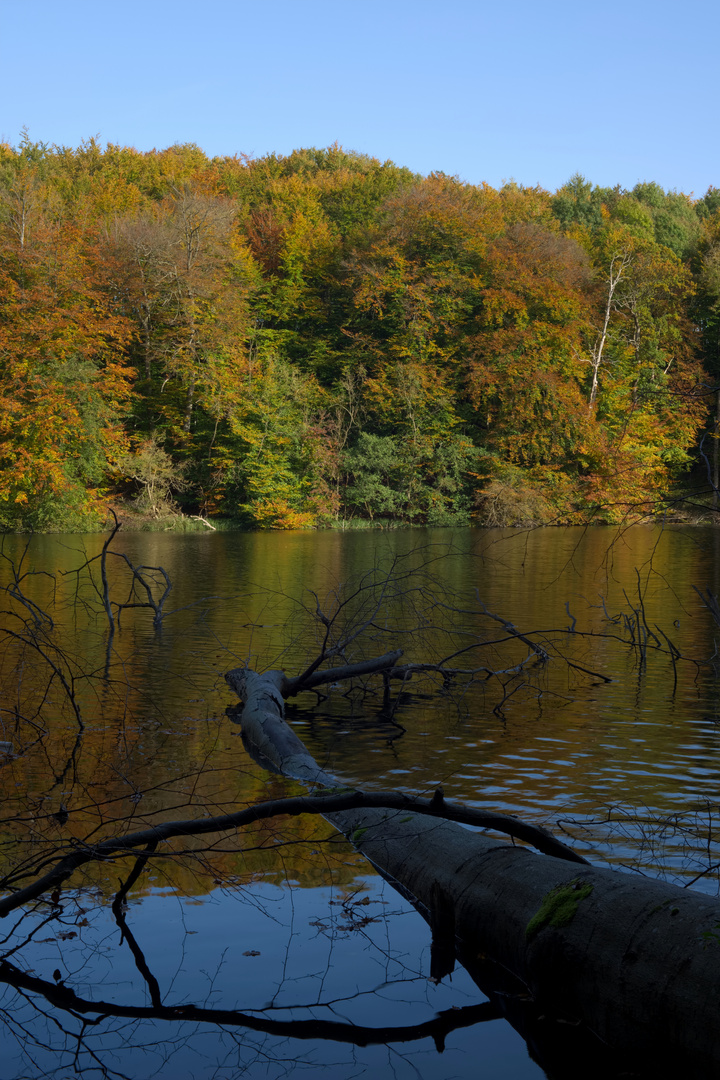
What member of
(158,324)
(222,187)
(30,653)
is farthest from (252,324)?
(30,653)

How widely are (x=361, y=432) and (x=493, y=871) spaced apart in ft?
126

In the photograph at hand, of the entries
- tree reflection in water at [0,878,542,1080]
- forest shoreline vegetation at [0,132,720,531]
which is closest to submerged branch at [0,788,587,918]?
tree reflection in water at [0,878,542,1080]

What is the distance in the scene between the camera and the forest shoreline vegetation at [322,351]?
35438 millimetres

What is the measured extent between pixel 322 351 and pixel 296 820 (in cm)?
3980

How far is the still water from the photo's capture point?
3264 millimetres

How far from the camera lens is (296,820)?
5520 mm

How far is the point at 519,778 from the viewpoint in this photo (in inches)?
252

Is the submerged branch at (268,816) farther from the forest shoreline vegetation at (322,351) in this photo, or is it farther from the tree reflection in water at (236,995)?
the forest shoreline vegetation at (322,351)

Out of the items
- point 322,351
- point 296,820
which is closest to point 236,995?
point 296,820

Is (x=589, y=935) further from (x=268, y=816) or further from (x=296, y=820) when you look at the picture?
(x=296, y=820)

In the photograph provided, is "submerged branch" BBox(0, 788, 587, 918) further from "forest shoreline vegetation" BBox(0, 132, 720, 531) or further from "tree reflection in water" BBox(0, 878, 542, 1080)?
"forest shoreline vegetation" BBox(0, 132, 720, 531)

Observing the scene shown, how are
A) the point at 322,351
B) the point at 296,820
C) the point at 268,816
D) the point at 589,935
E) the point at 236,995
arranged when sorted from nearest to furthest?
the point at 589,935
the point at 236,995
the point at 268,816
the point at 296,820
the point at 322,351

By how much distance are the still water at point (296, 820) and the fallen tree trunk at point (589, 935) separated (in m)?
0.20

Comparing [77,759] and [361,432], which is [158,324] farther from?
[77,759]
